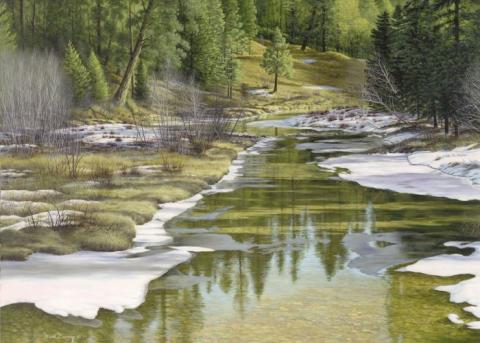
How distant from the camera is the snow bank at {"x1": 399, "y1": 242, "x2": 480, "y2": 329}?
35.4 feet

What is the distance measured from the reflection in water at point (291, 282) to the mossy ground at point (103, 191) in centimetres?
144

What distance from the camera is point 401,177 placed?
26.2m

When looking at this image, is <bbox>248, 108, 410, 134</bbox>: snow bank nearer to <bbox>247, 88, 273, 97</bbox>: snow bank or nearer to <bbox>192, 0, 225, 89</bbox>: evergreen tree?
<bbox>192, 0, 225, 89</bbox>: evergreen tree

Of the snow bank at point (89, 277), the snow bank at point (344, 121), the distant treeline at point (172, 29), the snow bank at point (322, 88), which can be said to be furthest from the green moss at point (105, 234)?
the snow bank at point (322, 88)

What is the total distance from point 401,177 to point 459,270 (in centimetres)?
1361

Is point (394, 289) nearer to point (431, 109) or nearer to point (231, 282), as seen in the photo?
point (231, 282)

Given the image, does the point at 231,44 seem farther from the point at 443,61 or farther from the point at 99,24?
the point at 443,61

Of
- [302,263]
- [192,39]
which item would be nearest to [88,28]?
[192,39]

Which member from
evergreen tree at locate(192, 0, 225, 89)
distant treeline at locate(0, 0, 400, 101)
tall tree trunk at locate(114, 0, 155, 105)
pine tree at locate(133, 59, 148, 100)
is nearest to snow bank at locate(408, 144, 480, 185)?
distant treeline at locate(0, 0, 400, 101)

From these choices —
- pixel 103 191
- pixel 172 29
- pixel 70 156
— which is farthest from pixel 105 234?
pixel 172 29

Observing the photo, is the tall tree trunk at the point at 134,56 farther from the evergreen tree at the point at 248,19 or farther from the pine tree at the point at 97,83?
the evergreen tree at the point at 248,19

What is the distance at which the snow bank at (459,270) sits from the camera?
35.4 feet

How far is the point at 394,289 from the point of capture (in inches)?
462

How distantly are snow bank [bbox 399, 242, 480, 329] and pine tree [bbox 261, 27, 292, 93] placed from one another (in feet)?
262
